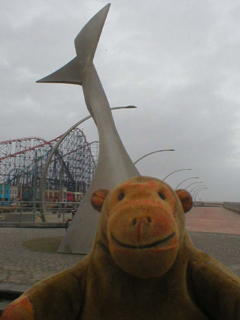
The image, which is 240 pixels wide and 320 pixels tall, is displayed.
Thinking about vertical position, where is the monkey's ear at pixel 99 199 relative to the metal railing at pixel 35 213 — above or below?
above

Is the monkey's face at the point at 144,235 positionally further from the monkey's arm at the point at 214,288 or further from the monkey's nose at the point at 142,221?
the monkey's arm at the point at 214,288

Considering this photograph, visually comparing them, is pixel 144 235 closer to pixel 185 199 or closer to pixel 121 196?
pixel 121 196

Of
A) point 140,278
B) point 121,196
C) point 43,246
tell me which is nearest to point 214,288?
point 140,278

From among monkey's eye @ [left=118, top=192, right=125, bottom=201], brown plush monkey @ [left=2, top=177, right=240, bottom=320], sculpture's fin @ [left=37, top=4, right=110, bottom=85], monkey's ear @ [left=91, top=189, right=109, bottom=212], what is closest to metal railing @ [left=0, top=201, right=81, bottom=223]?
sculpture's fin @ [left=37, top=4, right=110, bottom=85]

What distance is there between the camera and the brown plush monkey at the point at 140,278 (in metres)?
1.39

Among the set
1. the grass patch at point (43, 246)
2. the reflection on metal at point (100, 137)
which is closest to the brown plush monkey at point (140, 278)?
the reflection on metal at point (100, 137)

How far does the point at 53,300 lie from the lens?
5.46 feet

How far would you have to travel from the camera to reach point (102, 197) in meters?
1.91

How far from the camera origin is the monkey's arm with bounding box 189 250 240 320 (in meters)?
1.55

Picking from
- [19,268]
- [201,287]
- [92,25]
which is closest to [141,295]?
[201,287]

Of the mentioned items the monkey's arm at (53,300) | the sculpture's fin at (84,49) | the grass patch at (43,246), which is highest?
the sculpture's fin at (84,49)

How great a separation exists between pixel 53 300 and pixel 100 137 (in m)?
5.21

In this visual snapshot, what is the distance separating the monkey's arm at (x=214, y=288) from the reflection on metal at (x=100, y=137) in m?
4.15

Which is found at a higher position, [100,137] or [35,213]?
[100,137]
